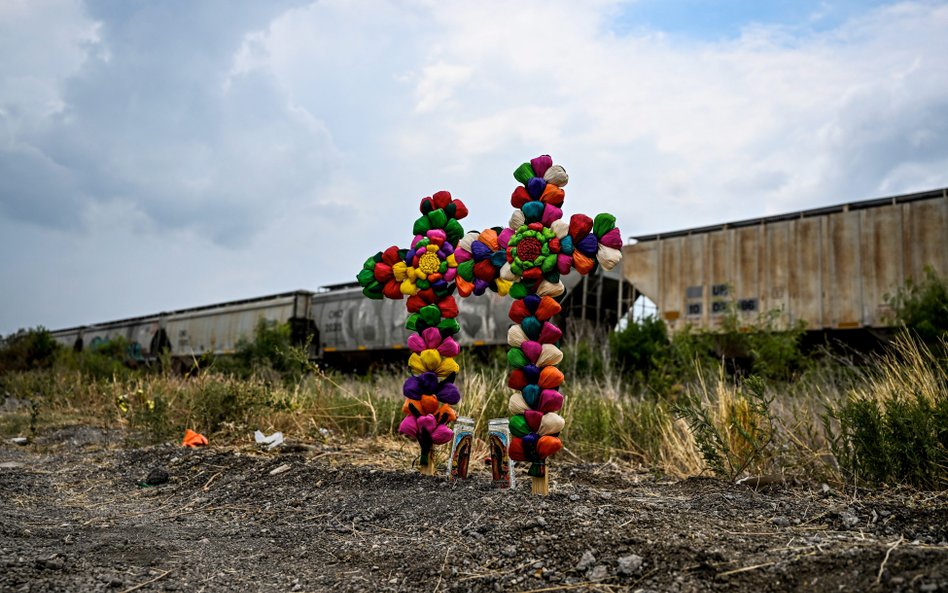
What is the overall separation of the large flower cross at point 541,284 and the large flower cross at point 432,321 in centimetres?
68

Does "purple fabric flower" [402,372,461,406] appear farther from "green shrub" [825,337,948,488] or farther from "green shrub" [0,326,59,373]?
"green shrub" [0,326,59,373]

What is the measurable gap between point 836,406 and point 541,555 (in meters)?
3.96

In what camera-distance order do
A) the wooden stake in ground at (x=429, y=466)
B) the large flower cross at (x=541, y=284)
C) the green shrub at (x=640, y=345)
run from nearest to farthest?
the large flower cross at (x=541, y=284)
the wooden stake in ground at (x=429, y=466)
the green shrub at (x=640, y=345)

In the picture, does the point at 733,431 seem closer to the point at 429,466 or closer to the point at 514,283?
the point at 514,283

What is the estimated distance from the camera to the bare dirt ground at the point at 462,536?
2.42 metres

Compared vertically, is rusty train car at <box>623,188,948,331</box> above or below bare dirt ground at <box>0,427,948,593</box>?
above

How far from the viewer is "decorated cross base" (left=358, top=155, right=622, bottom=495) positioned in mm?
4480

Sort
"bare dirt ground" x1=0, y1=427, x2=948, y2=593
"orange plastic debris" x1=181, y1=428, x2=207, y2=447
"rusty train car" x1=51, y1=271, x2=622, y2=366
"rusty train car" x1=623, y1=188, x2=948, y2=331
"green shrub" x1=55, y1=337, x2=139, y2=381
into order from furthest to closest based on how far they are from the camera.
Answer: "rusty train car" x1=51, y1=271, x2=622, y2=366
"rusty train car" x1=623, y1=188, x2=948, y2=331
"green shrub" x1=55, y1=337, x2=139, y2=381
"orange plastic debris" x1=181, y1=428, x2=207, y2=447
"bare dirt ground" x1=0, y1=427, x2=948, y2=593

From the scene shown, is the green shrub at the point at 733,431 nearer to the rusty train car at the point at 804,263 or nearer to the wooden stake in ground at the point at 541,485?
the wooden stake in ground at the point at 541,485

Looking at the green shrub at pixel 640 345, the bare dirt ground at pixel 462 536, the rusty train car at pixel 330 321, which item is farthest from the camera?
the rusty train car at pixel 330 321

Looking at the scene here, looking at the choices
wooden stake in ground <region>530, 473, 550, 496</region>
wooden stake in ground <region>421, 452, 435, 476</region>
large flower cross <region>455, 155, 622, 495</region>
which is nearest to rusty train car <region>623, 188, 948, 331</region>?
large flower cross <region>455, 155, 622, 495</region>

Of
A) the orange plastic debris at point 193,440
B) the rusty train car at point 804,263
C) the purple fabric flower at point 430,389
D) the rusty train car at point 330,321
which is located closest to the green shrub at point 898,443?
the purple fabric flower at point 430,389

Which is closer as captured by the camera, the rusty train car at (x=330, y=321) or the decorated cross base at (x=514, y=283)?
the decorated cross base at (x=514, y=283)

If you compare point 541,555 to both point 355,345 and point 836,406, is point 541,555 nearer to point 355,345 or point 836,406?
point 836,406
